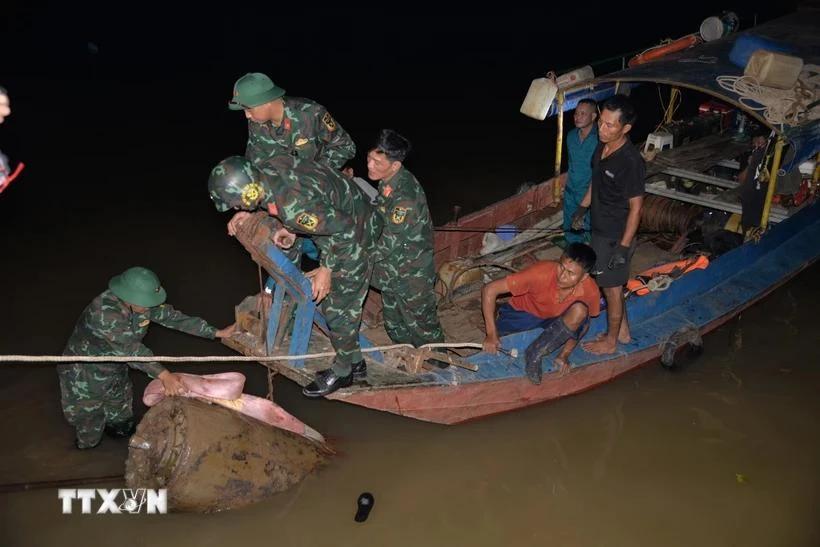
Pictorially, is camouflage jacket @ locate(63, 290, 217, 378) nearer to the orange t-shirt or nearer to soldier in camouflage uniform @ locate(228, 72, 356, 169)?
soldier in camouflage uniform @ locate(228, 72, 356, 169)

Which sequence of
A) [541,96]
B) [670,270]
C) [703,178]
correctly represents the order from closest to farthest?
1. [670,270]
2. [541,96]
3. [703,178]

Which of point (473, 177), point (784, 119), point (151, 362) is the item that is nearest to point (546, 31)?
point (473, 177)

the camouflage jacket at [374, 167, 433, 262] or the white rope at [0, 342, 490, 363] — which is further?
the camouflage jacket at [374, 167, 433, 262]

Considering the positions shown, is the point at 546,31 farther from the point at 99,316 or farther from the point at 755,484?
the point at 99,316

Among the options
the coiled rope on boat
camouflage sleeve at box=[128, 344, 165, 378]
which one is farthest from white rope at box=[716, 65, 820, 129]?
camouflage sleeve at box=[128, 344, 165, 378]

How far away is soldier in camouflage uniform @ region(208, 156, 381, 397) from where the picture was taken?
4230mm

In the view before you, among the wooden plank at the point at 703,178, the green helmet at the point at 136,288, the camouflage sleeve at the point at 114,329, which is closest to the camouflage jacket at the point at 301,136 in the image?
the green helmet at the point at 136,288

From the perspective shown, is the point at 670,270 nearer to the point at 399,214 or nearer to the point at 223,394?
→ the point at 399,214

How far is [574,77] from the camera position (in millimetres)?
7504

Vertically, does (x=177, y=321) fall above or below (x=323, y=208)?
below

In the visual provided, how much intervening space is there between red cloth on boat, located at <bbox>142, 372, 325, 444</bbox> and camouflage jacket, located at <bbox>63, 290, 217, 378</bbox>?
0.14 meters

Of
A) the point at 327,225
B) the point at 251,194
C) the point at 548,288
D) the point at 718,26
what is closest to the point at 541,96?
the point at 548,288

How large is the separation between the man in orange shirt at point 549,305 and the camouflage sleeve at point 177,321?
6.38ft

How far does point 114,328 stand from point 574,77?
16.2 feet
